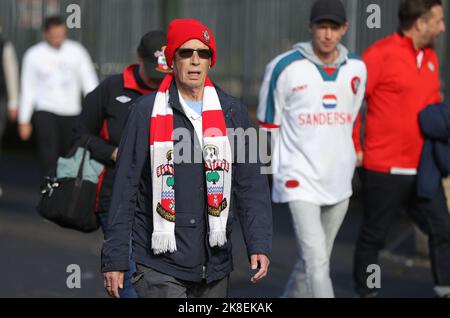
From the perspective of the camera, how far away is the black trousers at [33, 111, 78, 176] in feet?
39.5

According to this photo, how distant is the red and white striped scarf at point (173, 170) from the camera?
18.4ft

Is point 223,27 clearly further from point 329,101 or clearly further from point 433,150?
point 329,101

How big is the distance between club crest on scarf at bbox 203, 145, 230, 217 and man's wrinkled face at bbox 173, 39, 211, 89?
11.8 inches

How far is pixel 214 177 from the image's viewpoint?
222 inches

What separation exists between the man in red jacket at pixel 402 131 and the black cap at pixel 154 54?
1700mm

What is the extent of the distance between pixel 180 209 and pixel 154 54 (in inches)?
66.1

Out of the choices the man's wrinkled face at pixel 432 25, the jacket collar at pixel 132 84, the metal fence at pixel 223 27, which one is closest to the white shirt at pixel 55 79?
the metal fence at pixel 223 27

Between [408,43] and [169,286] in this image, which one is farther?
[408,43]

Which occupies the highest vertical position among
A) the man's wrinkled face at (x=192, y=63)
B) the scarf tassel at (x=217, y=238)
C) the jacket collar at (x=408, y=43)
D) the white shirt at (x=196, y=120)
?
the jacket collar at (x=408, y=43)

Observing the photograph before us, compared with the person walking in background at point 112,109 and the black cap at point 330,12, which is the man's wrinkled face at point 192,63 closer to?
the person walking in background at point 112,109

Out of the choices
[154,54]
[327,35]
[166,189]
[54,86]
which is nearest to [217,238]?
[166,189]

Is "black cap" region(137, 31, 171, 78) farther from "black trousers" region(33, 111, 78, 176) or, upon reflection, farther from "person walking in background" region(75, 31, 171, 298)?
"black trousers" region(33, 111, 78, 176)
